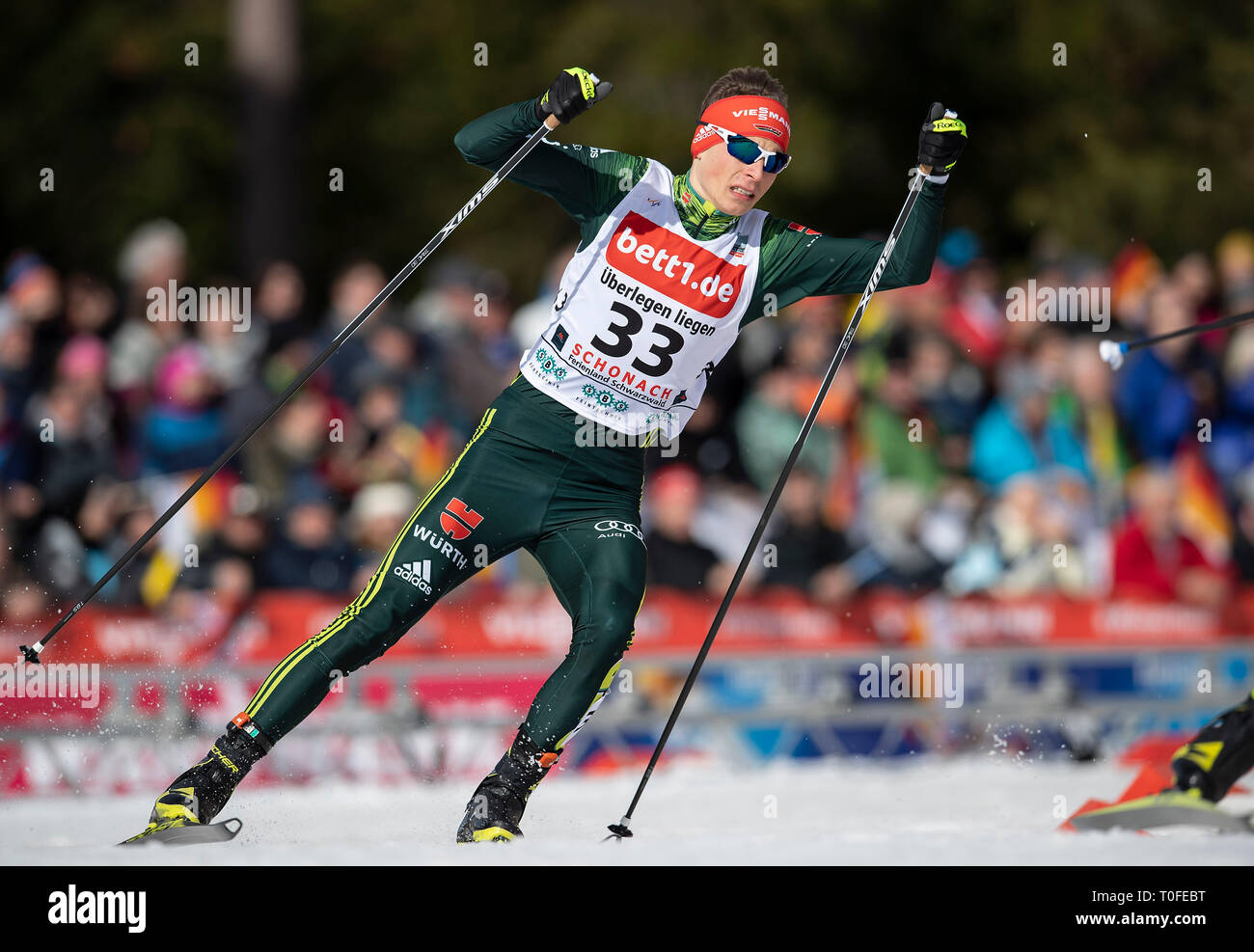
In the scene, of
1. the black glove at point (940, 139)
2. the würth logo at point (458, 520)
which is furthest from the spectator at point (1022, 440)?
the würth logo at point (458, 520)

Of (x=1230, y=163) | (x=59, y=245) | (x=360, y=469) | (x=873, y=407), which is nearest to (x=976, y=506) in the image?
(x=873, y=407)

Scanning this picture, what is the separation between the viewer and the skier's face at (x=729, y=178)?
19.2ft

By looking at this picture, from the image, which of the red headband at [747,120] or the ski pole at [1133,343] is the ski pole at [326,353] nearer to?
the red headband at [747,120]

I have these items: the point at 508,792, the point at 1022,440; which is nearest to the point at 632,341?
the point at 508,792

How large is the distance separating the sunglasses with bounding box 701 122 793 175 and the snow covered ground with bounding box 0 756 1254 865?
2168 millimetres

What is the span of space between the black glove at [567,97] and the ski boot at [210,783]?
2191mm

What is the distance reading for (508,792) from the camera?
5.83 m

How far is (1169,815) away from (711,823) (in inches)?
71.6

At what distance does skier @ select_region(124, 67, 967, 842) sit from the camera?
5.81 metres

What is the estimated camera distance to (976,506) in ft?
33.2

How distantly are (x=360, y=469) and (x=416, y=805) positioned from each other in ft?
7.43

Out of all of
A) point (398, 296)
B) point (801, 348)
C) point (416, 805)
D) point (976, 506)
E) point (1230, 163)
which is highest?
point (1230, 163)

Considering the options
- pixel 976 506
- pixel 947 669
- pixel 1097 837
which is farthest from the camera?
pixel 976 506

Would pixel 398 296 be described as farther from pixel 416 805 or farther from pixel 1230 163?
pixel 416 805
